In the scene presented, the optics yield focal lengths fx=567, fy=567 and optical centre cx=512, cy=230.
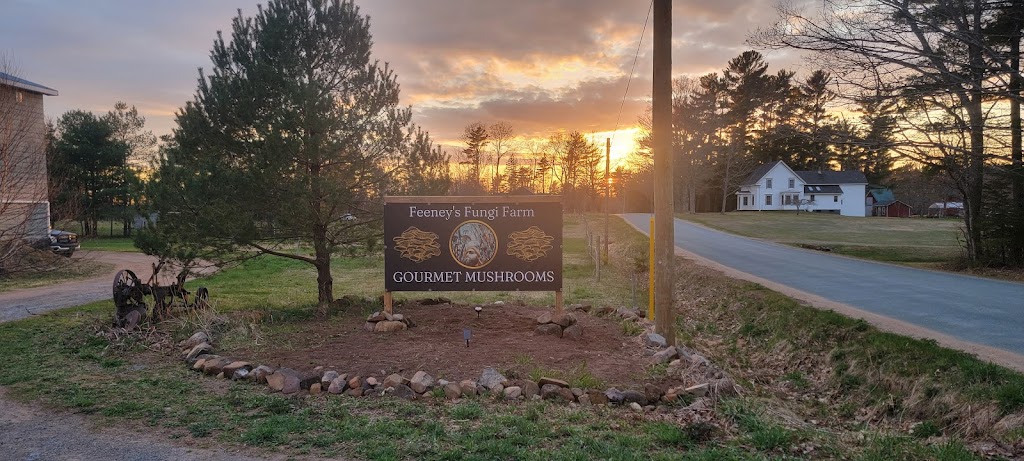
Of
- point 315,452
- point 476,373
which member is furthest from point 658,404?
point 315,452

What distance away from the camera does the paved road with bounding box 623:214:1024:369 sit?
812cm

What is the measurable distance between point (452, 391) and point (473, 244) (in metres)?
3.95

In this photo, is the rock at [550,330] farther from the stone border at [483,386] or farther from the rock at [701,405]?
the rock at [701,405]

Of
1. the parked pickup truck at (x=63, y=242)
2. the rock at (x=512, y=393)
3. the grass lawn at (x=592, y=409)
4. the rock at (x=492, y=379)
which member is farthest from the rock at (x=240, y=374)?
the parked pickup truck at (x=63, y=242)

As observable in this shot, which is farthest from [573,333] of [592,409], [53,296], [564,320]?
[53,296]

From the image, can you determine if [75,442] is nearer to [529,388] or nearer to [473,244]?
[529,388]

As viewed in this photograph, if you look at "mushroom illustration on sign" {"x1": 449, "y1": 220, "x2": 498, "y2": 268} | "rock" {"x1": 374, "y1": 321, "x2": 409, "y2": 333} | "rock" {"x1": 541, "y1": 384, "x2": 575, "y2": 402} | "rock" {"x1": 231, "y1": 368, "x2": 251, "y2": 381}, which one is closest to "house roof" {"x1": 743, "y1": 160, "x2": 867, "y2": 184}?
"mushroom illustration on sign" {"x1": 449, "y1": 220, "x2": 498, "y2": 268}

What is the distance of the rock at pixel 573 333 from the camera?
8.32 metres

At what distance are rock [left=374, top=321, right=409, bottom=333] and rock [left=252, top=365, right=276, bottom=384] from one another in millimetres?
2277

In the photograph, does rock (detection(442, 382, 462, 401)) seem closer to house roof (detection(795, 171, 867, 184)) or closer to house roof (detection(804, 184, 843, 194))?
house roof (detection(804, 184, 843, 194))

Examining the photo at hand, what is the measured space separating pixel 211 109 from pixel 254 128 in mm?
764

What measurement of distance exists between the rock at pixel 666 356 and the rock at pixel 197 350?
582 cm

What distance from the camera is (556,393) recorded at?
19.0 ft

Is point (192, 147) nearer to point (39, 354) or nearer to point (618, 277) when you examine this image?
point (39, 354)
